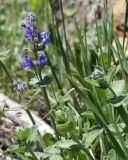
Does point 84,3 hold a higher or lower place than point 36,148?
higher

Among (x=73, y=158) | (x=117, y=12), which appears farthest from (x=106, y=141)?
(x=117, y=12)

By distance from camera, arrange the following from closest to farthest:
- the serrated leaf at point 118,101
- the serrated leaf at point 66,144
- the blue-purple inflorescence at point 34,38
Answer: the serrated leaf at point 118,101
the serrated leaf at point 66,144
the blue-purple inflorescence at point 34,38

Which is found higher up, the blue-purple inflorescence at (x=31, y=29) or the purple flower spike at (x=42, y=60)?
the blue-purple inflorescence at (x=31, y=29)

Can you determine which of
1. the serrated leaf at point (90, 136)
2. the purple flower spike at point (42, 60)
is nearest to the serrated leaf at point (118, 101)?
the serrated leaf at point (90, 136)

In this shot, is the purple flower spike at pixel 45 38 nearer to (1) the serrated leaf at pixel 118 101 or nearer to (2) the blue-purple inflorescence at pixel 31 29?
(2) the blue-purple inflorescence at pixel 31 29

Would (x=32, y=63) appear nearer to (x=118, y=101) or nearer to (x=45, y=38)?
(x=45, y=38)

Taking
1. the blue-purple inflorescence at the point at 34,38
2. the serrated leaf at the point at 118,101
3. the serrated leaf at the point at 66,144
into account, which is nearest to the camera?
the serrated leaf at the point at 118,101

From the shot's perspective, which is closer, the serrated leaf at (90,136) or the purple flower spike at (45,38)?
the serrated leaf at (90,136)

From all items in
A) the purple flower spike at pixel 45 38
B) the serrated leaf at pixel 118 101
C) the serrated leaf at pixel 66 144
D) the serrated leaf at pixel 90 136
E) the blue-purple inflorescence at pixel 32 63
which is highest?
the purple flower spike at pixel 45 38

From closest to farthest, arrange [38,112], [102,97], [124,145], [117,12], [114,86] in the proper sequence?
[124,145] < [114,86] < [102,97] < [38,112] < [117,12]

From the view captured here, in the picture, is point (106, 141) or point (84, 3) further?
point (84, 3)

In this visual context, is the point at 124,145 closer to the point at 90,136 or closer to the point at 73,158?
the point at 90,136
